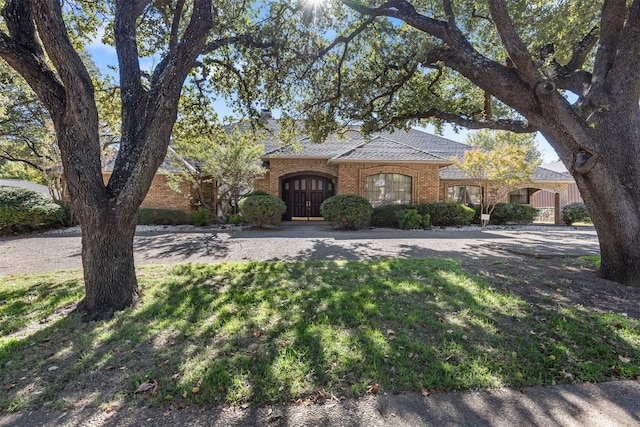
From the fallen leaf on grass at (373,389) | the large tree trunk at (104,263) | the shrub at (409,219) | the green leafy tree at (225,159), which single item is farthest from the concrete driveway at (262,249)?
the fallen leaf on grass at (373,389)

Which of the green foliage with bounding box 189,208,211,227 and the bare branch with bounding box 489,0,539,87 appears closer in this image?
the bare branch with bounding box 489,0,539,87

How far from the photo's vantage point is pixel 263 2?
7691mm

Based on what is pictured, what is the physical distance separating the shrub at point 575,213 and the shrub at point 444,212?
645cm

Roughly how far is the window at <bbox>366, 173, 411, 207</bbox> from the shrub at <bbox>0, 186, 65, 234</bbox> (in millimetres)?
13985

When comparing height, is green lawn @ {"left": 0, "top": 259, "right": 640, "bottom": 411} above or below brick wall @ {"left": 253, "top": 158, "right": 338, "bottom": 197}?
below

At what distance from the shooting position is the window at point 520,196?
19.6 meters

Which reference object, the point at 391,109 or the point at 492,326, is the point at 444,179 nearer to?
Result: the point at 391,109

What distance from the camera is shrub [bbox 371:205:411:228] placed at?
14.2 m

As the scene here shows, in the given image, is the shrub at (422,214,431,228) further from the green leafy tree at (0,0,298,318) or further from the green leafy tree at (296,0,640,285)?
the green leafy tree at (0,0,298,318)

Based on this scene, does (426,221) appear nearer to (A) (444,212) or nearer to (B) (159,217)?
(A) (444,212)

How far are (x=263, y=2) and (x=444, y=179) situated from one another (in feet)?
46.7

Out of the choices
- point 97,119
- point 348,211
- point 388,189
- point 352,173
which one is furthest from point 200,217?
point 97,119

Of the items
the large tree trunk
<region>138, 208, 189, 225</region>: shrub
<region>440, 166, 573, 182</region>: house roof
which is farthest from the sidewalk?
<region>440, 166, 573, 182</region>: house roof

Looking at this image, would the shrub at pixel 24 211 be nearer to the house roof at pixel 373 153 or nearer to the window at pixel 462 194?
the house roof at pixel 373 153
